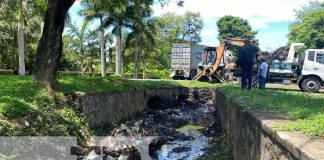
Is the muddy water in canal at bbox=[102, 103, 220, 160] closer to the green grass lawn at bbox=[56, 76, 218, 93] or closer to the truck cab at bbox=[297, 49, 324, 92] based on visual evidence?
the green grass lawn at bbox=[56, 76, 218, 93]

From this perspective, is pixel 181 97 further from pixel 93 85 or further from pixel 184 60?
pixel 93 85

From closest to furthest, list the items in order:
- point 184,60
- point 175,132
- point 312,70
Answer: point 175,132
point 312,70
point 184,60

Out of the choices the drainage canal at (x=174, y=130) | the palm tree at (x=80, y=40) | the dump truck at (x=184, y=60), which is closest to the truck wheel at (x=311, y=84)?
the drainage canal at (x=174, y=130)

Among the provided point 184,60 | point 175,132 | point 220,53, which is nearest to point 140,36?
point 184,60

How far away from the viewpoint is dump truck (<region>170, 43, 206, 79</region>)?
34938 millimetres

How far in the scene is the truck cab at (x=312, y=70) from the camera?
22.1 meters

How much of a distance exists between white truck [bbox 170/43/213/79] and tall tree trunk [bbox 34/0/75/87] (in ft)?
74.3

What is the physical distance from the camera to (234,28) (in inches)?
2699

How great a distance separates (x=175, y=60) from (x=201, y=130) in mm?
19278

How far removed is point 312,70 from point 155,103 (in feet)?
29.7

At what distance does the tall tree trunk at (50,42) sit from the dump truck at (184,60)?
2263 cm

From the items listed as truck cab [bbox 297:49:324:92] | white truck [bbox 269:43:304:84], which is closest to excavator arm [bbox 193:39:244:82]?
white truck [bbox 269:43:304:84]

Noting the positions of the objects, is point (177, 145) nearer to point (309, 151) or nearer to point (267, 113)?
point (267, 113)

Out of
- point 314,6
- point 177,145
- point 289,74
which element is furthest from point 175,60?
point 314,6
